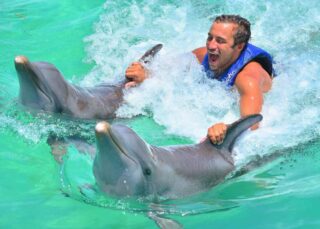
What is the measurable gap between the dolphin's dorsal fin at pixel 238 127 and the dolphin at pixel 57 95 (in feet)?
5.36

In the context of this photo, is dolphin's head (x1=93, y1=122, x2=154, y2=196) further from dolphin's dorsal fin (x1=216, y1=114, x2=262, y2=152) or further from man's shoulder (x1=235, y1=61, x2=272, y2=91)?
man's shoulder (x1=235, y1=61, x2=272, y2=91)

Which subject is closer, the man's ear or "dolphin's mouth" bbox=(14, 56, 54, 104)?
"dolphin's mouth" bbox=(14, 56, 54, 104)

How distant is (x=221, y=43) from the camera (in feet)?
21.1

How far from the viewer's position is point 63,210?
5.21 m

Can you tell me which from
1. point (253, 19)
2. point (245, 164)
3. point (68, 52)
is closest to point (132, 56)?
point (68, 52)

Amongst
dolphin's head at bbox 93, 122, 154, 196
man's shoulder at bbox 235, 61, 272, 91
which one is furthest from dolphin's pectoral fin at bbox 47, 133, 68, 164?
man's shoulder at bbox 235, 61, 272, 91

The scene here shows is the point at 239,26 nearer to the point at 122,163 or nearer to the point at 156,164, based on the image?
the point at 156,164

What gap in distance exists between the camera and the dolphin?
5641 mm

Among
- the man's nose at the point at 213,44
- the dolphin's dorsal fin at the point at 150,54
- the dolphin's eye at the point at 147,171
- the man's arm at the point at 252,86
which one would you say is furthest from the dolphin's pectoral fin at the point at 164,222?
the dolphin's dorsal fin at the point at 150,54

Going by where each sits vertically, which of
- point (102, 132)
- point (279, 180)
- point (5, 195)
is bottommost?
point (5, 195)

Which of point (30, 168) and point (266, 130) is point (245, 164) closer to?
point (266, 130)

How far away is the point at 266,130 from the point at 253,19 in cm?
406

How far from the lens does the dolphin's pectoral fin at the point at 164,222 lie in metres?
4.49

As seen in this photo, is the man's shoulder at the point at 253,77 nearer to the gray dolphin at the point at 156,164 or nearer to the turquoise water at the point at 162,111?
the turquoise water at the point at 162,111
